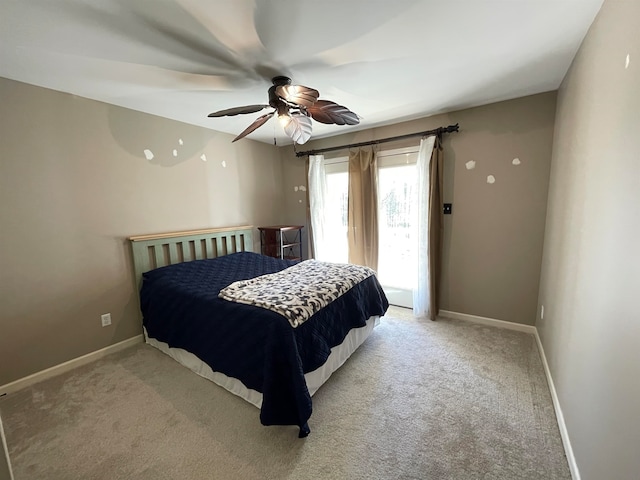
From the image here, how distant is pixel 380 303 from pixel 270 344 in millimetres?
1415

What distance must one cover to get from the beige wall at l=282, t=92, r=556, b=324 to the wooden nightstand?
2153 mm

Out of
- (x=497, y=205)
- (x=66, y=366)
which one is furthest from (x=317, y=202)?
(x=66, y=366)

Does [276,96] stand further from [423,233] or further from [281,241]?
[281,241]

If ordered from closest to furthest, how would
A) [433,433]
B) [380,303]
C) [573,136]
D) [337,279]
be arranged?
1. [433,433]
2. [573,136]
3. [337,279]
4. [380,303]

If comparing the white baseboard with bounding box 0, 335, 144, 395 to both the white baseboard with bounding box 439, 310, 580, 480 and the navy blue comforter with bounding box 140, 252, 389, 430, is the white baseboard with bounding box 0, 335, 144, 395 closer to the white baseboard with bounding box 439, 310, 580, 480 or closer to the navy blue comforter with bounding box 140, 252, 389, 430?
the navy blue comforter with bounding box 140, 252, 389, 430

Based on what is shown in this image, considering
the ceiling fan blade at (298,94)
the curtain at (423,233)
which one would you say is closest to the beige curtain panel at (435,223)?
A: the curtain at (423,233)

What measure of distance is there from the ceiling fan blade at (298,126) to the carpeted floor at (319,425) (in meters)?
2.04

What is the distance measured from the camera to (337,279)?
2.39m

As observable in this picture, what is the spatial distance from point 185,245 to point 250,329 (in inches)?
74.7

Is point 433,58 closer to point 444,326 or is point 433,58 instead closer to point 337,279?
point 337,279

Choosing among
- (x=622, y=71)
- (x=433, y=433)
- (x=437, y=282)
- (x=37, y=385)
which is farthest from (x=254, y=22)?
(x=37, y=385)

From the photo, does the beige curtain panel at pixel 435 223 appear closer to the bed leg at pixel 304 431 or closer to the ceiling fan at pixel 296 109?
the ceiling fan at pixel 296 109

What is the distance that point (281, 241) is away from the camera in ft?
13.0

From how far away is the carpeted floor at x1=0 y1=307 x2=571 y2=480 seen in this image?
143 centimetres
